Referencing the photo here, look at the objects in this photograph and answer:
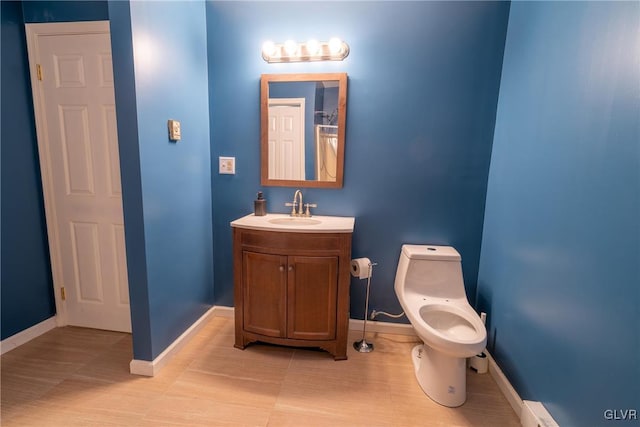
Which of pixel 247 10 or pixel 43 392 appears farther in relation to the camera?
pixel 247 10

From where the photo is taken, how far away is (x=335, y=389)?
1.60m

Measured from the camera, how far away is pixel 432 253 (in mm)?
1861

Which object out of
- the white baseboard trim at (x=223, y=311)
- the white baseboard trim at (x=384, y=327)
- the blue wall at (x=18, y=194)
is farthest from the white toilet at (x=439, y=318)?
the blue wall at (x=18, y=194)

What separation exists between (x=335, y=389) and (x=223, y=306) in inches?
46.8

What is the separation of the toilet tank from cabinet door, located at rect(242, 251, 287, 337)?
2.62 feet

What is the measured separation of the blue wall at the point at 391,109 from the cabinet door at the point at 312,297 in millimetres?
443

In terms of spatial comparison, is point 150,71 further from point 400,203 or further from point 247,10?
point 400,203

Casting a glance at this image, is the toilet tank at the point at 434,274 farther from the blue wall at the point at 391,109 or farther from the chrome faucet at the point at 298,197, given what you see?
the chrome faucet at the point at 298,197

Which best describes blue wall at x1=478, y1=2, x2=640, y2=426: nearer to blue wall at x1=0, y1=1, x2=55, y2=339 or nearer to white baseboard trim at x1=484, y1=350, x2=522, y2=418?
white baseboard trim at x1=484, y1=350, x2=522, y2=418

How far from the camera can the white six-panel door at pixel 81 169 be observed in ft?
6.01

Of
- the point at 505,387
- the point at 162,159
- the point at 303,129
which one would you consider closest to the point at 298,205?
the point at 303,129

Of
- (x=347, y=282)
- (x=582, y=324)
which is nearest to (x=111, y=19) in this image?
(x=347, y=282)

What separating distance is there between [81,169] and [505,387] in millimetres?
2978

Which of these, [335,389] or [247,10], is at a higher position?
[247,10]
